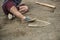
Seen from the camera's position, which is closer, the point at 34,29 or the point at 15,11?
the point at 34,29

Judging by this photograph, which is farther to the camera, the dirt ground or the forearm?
the forearm

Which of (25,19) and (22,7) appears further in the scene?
(22,7)

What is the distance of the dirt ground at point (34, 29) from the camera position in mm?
2797

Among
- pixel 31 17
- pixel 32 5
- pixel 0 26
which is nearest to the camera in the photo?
pixel 0 26

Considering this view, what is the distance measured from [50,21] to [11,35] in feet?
2.32

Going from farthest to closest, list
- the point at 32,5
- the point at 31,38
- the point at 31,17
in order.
Answer: 1. the point at 32,5
2. the point at 31,17
3. the point at 31,38

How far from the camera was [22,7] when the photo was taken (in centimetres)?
366

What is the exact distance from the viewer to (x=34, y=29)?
2994mm

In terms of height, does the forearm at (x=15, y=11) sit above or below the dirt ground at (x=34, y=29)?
above

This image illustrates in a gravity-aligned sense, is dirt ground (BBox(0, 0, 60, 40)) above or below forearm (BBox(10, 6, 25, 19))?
below

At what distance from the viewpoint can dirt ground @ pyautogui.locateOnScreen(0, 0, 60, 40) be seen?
9.18ft

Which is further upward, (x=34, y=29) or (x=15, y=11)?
(x=15, y=11)

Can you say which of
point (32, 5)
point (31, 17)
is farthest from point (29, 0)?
point (31, 17)

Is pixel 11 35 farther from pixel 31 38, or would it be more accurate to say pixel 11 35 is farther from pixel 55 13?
pixel 55 13
